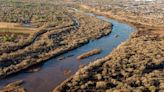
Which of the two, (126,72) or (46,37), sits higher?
(46,37)

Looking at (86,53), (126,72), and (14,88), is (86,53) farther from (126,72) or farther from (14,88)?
(14,88)

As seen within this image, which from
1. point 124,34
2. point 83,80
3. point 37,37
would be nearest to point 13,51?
point 37,37

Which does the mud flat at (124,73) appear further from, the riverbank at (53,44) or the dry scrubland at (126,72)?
the riverbank at (53,44)

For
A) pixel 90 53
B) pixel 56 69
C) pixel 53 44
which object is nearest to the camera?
pixel 56 69

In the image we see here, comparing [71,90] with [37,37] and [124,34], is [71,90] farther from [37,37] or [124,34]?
[124,34]

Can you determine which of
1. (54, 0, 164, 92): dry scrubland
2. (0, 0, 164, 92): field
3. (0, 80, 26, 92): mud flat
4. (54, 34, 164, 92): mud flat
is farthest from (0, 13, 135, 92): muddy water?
(54, 34, 164, 92): mud flat

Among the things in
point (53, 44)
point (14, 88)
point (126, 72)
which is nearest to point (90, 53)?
point (53, 44)

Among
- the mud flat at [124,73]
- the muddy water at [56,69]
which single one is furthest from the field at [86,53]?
the muddy water at [56,69]

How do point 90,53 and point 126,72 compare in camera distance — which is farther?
point 90,53
